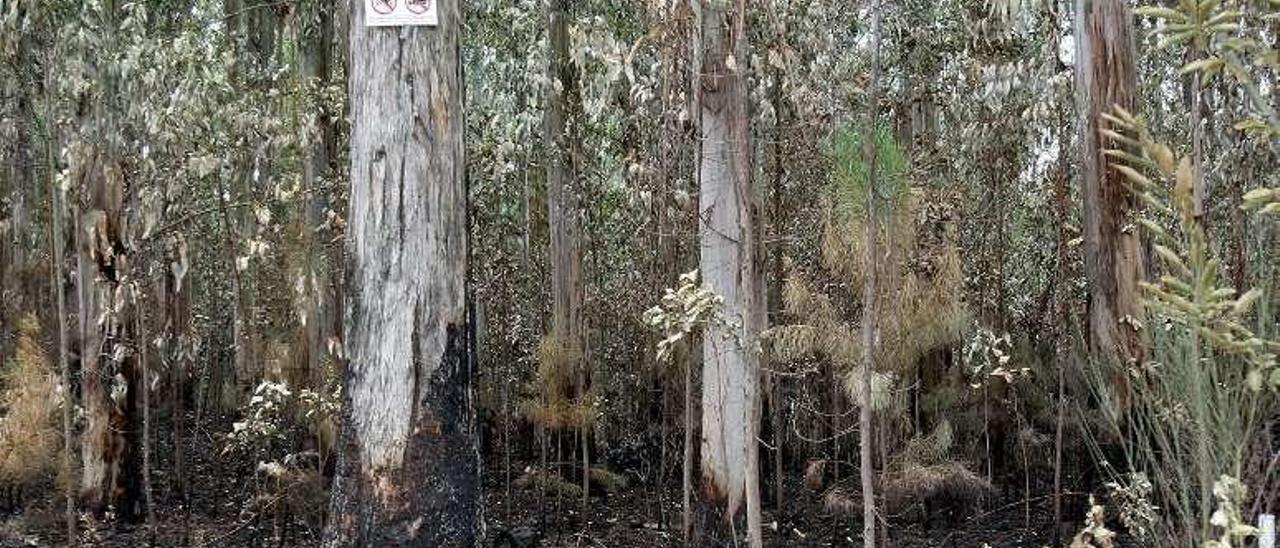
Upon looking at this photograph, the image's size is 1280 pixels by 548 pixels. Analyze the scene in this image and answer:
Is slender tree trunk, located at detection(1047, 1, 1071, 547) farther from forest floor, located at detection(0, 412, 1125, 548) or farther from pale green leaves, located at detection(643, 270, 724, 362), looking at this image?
pale green leaves, located at detection(643, 270, 724, 362)

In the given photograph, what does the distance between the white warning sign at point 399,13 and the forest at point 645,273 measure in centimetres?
1

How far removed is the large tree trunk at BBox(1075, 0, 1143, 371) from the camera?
6562mm

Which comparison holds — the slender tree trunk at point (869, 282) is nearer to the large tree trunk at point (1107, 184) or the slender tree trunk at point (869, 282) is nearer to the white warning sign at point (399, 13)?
the white warning sign at point (399, 13)

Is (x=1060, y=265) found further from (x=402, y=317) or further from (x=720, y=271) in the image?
(x=402, y=317)

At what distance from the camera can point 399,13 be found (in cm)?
430

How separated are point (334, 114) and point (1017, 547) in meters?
5.48

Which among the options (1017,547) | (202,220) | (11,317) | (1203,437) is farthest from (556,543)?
(11,317)

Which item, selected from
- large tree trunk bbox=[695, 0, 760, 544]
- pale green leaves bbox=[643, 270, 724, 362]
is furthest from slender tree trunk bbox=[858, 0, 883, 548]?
large tree trunk bbox=[695, 0, 760, 544]

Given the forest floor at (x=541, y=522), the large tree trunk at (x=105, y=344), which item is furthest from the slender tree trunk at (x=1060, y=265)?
the large tree trunk at (x=105, y=344)

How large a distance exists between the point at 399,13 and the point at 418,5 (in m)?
0.07

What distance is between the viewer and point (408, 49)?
14.2ft

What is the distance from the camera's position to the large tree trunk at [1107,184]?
656 centimetres

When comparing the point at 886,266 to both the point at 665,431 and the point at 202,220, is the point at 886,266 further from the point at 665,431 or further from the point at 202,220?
the point at 202,220

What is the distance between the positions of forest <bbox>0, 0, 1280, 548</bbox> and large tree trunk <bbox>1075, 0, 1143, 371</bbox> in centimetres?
2
